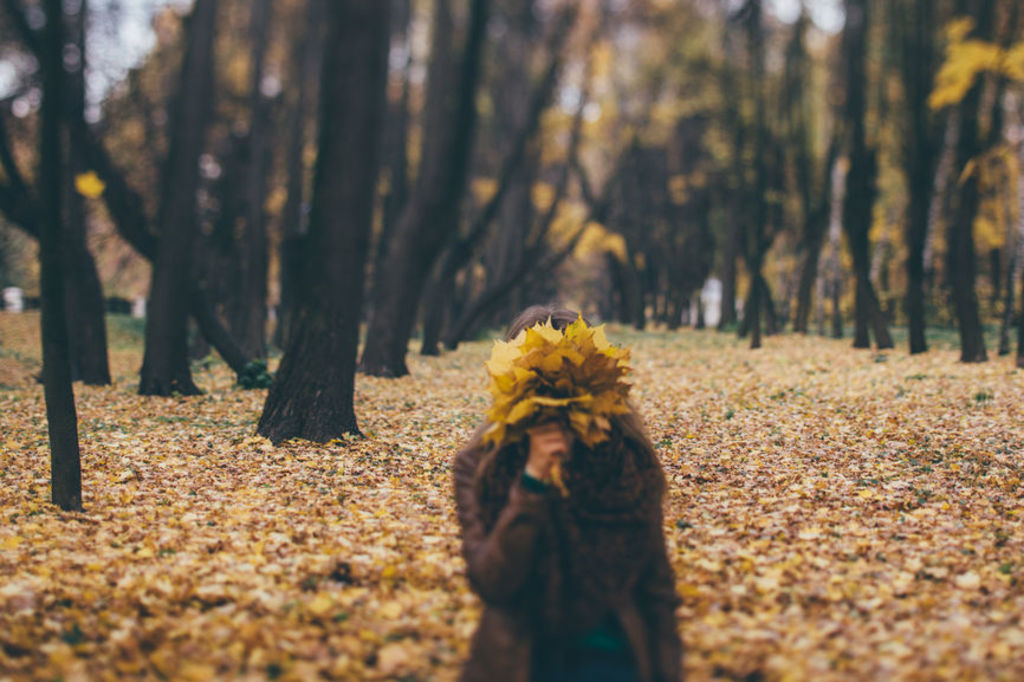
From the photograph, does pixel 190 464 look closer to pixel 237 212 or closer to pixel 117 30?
pixel 117 30

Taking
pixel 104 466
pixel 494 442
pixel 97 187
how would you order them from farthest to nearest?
pixel 97 187 → pixel 104 466 → pixel 494 442

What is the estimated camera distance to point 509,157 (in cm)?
1288

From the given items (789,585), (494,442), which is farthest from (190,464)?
(789,585)

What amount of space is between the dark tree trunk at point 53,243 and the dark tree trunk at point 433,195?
4.05m

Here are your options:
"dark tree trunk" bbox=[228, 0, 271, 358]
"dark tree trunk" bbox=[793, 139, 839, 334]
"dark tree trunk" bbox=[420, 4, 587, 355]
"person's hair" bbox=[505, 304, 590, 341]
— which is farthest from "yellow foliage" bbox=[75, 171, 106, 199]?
"dark tree trunk" bbox=[793, 139, 839, 334]

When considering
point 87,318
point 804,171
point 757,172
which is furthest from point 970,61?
point 87,318

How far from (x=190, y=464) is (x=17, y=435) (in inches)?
102

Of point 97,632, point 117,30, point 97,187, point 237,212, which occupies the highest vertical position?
point 117,30

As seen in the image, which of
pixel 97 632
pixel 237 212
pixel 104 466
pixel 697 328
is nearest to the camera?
pixel 97 632

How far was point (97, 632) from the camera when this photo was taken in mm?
3314

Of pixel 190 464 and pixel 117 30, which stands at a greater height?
pixel 117 30

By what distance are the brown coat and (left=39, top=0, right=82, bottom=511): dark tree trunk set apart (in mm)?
3389

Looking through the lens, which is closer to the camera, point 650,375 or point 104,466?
point 104,466

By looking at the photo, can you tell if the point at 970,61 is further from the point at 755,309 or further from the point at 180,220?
the point at 180,220
